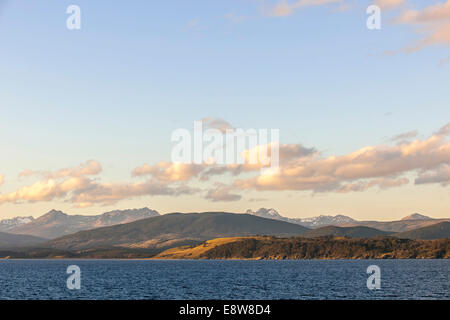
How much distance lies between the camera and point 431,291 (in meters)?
124
